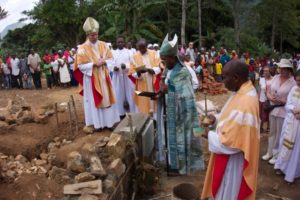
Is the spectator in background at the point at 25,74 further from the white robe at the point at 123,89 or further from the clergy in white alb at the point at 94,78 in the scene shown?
the clergy in white alb at the point at 94,78

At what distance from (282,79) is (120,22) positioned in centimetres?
1607

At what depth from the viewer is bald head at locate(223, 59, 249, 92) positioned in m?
3.52

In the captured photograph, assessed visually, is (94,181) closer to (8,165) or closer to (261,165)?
(8,165)

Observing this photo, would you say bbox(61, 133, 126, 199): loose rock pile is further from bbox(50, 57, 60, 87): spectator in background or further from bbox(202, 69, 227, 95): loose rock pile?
bbox(50, 57, 60, 87): spectator in background

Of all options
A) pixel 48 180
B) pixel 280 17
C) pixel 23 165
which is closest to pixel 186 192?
pixel 48 180

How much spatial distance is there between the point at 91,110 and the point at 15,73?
35.6 feet

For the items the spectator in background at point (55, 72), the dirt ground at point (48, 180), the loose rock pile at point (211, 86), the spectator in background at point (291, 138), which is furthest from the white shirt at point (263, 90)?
the spectator in background at point (55, 72)

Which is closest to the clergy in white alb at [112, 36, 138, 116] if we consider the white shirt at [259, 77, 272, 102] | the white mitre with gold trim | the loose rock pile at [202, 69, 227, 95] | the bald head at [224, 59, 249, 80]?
the white mitre with gold trim

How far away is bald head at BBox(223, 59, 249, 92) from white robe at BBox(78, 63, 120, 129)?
405 centimetres

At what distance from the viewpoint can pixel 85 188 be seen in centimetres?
407

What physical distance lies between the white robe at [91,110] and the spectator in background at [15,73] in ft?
34.7

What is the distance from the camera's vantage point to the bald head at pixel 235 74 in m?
3.52

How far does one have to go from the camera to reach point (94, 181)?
13.6 feet

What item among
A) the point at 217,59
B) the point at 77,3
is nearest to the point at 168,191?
the point at 217,59
